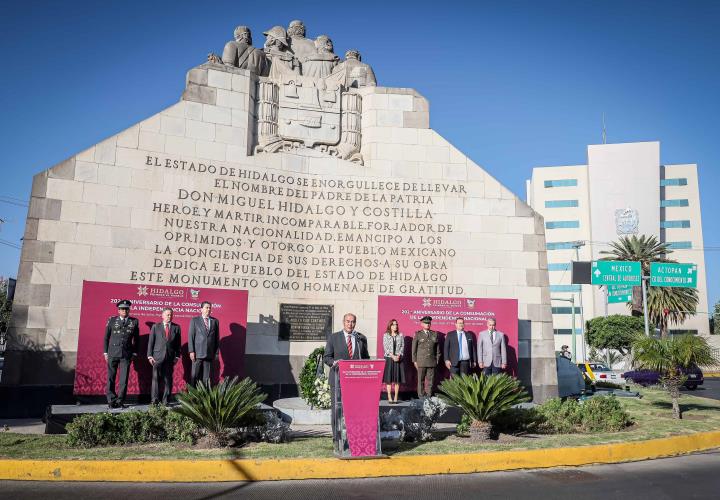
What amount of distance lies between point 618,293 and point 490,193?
24.6 metres

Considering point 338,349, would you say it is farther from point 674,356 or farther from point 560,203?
point 560,203

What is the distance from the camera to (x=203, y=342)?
474 inches

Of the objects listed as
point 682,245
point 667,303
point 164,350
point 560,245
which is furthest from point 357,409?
point 682,245

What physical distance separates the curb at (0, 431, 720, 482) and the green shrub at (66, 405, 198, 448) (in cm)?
130

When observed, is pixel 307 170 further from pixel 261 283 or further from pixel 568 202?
pixel 568 202

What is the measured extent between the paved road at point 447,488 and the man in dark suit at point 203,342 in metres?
4.94

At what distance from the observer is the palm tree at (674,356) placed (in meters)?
12.5

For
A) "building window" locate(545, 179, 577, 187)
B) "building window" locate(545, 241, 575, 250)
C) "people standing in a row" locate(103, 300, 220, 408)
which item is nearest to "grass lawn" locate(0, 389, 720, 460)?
"people standing in a row" locate(103, 300, 220, 408)

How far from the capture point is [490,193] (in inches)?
610

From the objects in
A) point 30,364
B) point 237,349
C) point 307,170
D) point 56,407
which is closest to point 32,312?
point 30,364

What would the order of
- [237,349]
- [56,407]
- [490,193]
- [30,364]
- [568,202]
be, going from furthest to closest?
[568,202] → [490,193] → [237,349] → [30,364] → [56,407]

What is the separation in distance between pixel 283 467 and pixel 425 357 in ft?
20.1

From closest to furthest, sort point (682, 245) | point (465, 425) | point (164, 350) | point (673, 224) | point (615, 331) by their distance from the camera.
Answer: point (465, 425) → point (164, 350) → point (615, 331) → point (682, 245) → point (673, 224)

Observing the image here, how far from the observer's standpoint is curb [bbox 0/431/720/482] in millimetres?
7344
